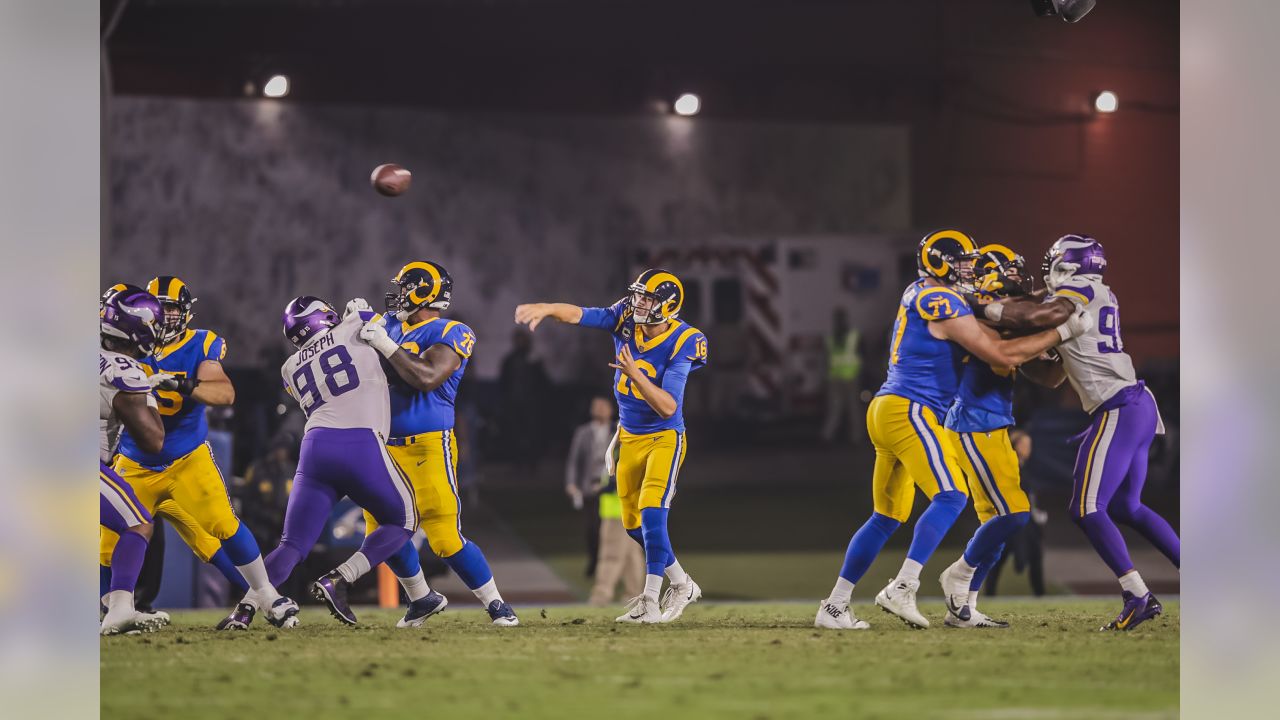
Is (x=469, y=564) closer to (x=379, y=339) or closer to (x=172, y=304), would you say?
(x=379, y=339)

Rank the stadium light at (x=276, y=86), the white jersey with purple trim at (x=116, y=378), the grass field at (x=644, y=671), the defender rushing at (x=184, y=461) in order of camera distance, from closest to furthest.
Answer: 1. the grass field at (x=644, y=671)
2. the white jersey with purple trim at (x=116, y=378)
3. the defender rushing at (x=184, y=461)
4. the stadium light at (x=276, y=86)

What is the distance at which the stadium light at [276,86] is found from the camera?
17750 mm

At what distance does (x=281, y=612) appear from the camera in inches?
309

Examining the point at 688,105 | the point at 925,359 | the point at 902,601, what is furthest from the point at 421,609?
the point at 688,105

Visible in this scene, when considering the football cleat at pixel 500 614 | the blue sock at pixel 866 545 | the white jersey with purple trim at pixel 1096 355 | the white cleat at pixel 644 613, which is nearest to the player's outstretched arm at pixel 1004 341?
the white jersey with purple trim at pixel 1096 355

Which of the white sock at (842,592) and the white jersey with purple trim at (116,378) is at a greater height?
the white jersey with purple trim at (116,378)

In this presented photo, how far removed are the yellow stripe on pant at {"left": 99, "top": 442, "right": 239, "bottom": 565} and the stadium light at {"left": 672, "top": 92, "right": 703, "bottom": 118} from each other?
39.0 feet

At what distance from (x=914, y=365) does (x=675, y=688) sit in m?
2.44

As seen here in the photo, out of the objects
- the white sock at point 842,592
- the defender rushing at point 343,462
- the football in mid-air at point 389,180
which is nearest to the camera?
the defender rushing at point 343,462

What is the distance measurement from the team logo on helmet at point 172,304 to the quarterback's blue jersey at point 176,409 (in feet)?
0.24

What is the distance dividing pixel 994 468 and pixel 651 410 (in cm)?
182

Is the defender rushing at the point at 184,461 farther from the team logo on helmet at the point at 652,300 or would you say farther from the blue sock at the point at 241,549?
the team logo on helmet at the point at 652,300

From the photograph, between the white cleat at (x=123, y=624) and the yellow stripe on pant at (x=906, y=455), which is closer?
the yellow stripe on pant at (x=906, y=455)
